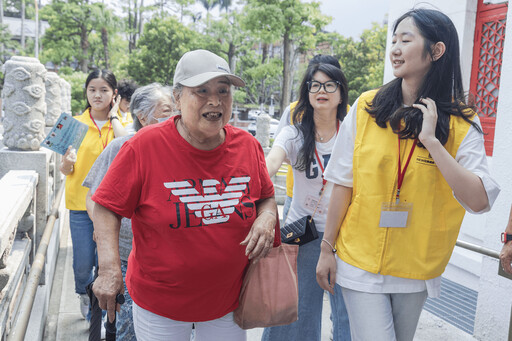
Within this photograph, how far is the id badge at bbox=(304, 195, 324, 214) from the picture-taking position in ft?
9.77

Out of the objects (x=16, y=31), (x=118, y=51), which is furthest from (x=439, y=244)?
(x=16, y=31)

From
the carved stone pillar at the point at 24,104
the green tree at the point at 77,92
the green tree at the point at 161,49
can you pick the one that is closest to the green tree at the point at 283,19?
the green tree at the point at 161,49

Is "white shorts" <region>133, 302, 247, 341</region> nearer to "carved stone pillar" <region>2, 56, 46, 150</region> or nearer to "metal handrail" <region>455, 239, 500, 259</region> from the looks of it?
"metal handrail" <region>455, 239, 500, 259</region>

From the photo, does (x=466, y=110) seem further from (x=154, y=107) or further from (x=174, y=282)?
(x=154, y=107)

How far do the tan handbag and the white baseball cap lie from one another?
81 centimetres

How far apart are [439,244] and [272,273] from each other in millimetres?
730

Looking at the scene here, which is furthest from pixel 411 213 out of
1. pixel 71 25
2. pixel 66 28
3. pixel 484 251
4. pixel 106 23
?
pixel 71 25

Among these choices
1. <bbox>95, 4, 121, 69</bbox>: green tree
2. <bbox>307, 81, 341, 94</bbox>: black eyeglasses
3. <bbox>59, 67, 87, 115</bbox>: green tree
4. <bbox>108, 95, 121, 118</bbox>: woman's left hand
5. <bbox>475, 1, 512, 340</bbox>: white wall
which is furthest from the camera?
<bbox>95, 4, 121, 69</bbox>: green tree

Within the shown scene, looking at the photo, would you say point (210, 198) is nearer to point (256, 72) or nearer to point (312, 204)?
point (312, 204)

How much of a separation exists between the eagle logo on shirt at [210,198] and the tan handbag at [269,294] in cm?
30

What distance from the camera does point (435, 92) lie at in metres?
2.12

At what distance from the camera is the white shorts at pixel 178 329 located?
2033mm

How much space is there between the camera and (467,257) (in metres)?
5.84

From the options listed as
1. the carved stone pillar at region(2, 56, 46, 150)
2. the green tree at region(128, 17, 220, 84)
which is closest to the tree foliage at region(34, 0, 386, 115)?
the green tree at region(128, 17, 220, 84)
